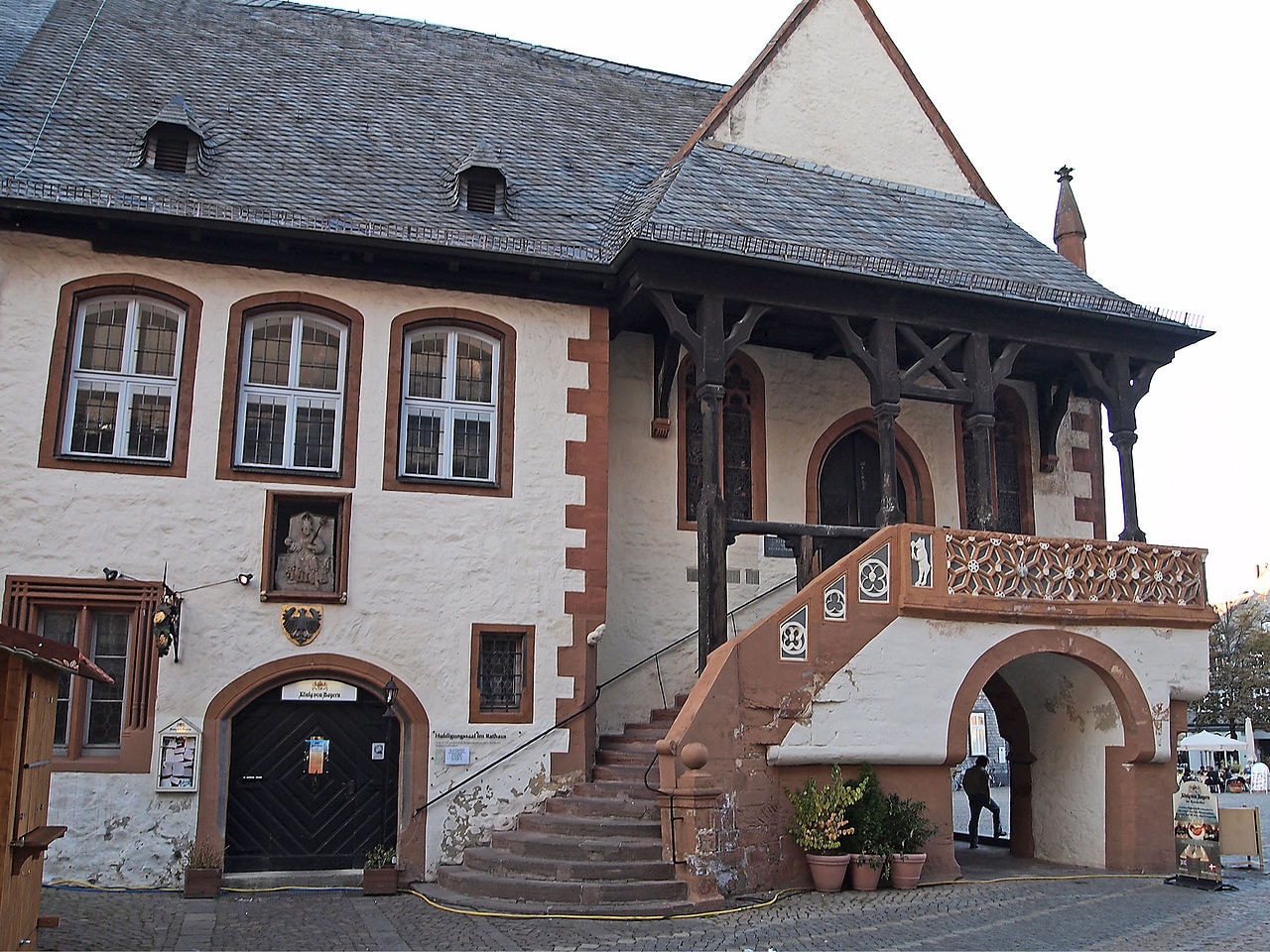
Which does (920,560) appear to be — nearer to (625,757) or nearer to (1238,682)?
(625,757)

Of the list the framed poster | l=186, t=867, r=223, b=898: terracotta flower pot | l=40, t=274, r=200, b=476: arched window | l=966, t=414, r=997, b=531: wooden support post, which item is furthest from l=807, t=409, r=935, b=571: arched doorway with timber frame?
l=186, t=867, r=223, b=898: terracotta flower pot

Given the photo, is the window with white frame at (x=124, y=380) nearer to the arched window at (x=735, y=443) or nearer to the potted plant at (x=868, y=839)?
the arched window at (x=735, y=443)

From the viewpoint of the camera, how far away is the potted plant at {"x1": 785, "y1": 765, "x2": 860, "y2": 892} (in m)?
11.8

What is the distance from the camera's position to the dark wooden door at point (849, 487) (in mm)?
16719

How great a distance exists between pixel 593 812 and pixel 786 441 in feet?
19.4

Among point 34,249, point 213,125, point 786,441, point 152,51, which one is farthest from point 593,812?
point 152,51

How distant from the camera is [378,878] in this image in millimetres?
12156

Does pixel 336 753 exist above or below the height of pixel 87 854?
above

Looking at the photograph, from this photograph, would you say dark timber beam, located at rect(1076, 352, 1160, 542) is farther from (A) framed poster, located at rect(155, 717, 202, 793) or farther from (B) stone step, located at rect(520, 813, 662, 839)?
(A) framed poster, located at rect(155, 717, 202, 793)

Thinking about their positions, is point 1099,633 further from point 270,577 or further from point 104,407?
point 104,407

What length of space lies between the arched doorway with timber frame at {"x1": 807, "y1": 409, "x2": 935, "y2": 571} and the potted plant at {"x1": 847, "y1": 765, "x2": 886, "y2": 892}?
471 centimetres

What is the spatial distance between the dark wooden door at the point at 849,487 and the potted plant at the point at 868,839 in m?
4.75

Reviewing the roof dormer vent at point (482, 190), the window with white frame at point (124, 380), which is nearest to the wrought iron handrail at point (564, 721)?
the window with white frame at point (124, 380)

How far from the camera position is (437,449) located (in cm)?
1384
